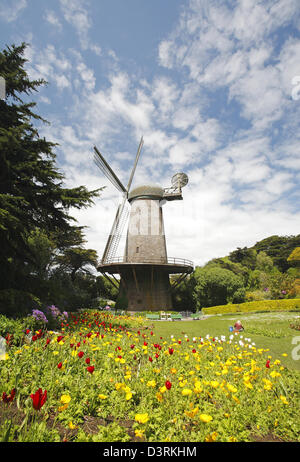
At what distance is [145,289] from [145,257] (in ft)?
10.9

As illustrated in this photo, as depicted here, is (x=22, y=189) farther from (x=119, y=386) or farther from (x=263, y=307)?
(x=263, y=307)

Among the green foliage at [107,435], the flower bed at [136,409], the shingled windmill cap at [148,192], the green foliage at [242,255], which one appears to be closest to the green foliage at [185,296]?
the shingled windmill cap at [148,192]

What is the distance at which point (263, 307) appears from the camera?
22.2 metres

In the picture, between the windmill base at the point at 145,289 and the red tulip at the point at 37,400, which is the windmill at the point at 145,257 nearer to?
the windmill base at the point at 145,289

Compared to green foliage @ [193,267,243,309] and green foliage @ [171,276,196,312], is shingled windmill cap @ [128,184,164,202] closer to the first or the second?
green foliage @ [193,267,243,309]

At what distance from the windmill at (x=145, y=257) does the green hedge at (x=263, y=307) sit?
236 inches

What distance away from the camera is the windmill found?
21.2 m

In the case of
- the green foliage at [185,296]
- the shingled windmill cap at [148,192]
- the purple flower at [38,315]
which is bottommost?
the purple flower at [38,315]

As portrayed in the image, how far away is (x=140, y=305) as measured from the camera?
21312 millimetres

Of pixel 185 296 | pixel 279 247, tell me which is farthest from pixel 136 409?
pixel 279 247

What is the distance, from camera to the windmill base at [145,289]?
21312mm
